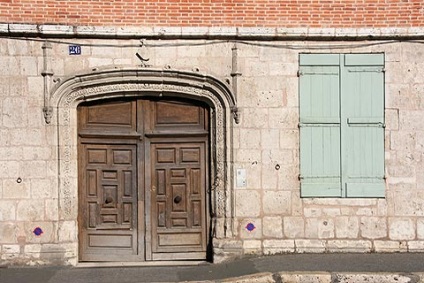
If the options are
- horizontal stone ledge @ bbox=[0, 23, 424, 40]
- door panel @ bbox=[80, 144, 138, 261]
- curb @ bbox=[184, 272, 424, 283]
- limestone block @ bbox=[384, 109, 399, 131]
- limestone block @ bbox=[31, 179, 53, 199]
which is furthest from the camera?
door panel @ bbox=[80, 144, 138, 261]

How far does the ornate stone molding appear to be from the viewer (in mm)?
8047

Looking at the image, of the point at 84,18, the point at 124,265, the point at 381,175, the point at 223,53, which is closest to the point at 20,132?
the point at 84,18

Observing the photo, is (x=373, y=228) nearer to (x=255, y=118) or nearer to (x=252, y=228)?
(x=252, y=228)

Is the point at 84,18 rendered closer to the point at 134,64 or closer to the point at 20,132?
the point at 134,64

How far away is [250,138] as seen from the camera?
8188 mm

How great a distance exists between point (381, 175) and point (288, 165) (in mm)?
1384

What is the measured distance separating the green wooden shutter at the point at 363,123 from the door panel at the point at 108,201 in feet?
10.5

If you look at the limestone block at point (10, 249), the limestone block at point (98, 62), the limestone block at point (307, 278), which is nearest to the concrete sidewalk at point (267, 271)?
the limestone block at point (307, 278)

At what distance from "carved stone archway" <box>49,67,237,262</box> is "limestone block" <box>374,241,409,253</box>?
217cm

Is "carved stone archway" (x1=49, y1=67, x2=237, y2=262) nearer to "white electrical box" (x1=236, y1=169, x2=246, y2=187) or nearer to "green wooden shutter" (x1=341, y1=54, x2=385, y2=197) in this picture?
"white electrical box" (x1=236, y1=169, x2=246, y2=187)

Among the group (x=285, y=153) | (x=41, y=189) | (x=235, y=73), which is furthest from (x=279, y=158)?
(x=41, y=189)

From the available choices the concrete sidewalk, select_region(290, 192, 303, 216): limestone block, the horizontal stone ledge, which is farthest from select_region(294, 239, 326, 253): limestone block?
the horizontal stone ledge

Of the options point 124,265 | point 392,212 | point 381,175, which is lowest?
point 124,265

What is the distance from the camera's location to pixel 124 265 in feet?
26.8
